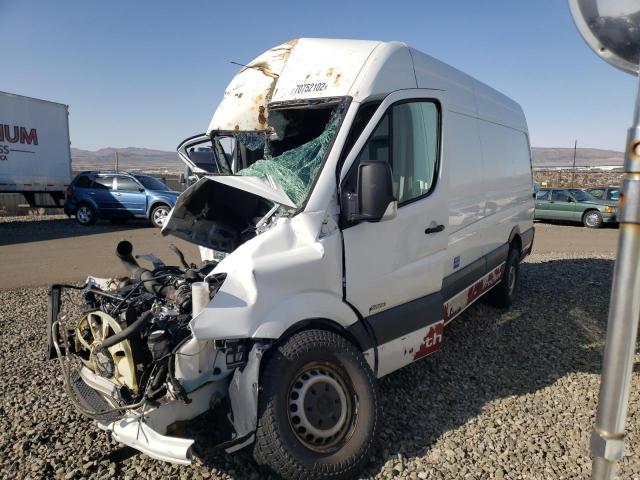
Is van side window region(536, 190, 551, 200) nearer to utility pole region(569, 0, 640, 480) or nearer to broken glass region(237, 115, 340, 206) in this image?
broken glass region(237, 115, 340, 206)

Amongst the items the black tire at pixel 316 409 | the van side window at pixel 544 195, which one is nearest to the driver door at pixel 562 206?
the van side window at pixel 544 195

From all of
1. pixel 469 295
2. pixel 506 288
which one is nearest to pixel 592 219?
pixel 506 288

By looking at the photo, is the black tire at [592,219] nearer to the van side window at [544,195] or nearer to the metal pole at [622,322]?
the van side window at [544,195]

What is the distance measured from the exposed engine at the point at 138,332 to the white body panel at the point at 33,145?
54.3 ft

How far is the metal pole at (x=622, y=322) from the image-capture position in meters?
1.71

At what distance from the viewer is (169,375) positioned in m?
2.60

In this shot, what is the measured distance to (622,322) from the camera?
174 centimetres

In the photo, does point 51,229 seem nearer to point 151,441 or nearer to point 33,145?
point 33,145

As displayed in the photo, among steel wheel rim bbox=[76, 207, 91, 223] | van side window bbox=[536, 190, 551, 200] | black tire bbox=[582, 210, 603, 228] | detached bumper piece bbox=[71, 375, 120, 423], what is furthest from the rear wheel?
black tire bbox=[582, 210, 603, 228]

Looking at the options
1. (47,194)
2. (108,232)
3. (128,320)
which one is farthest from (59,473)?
(47,194)

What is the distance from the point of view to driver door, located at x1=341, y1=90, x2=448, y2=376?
3.28 m

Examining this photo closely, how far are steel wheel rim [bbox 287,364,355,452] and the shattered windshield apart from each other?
1082 millimetres

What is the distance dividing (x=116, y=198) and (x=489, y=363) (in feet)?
49.0

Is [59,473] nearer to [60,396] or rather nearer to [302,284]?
[60,396]
